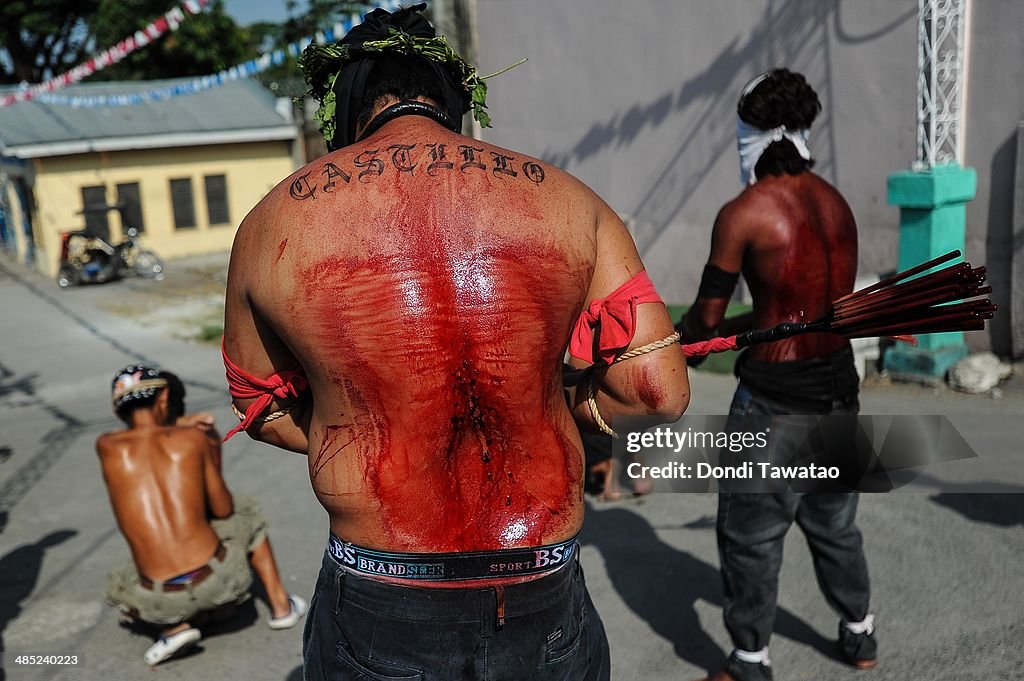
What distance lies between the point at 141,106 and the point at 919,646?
1972 cm

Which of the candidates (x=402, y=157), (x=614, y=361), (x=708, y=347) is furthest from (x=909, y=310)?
(x=402, y=157)

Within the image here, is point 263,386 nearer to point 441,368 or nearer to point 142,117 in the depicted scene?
point 441,368

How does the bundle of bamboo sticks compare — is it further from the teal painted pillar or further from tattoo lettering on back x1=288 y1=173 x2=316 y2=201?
the teal painted pillar

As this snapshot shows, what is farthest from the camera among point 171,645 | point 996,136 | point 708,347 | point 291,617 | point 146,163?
point 146,163

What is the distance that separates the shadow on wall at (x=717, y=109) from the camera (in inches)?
307

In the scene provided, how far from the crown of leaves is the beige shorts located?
8.33ft

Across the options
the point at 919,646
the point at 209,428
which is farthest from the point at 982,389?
the point at 209,428

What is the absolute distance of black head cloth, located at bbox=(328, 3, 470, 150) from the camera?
1.82 metres

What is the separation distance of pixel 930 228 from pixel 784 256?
4.16 m

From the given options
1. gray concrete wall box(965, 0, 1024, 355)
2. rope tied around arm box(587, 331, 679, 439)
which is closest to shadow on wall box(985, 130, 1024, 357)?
gray concrete wall box(965, 0, 1024, 355)

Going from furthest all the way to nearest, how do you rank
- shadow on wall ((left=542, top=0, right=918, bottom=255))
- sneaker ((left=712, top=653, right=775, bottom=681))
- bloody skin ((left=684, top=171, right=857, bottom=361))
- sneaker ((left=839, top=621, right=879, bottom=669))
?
shadow on wall ((left=542, top=0, right=918, bottom=255)), sneaker ((left=839, top=621, right=879, bottom=669)), sneaker ((left=712, top=653, right=775, bottom=681)), bloody skin ((left=684, top=171, right=857, bottom=361))

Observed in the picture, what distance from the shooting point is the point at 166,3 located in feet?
77.4

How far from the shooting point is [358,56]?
1.83m

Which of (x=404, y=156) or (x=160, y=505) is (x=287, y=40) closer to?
(x=160, y=505)
